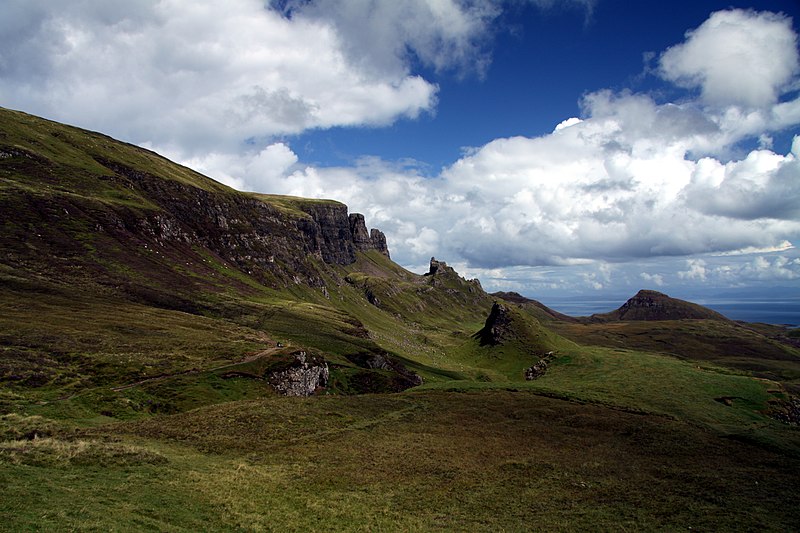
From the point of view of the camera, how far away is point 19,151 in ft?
575

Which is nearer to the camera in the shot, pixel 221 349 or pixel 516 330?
pixel 221 349

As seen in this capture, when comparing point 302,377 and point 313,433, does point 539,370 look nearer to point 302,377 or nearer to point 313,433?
point 302,377

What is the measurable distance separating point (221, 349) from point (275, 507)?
6582 centimetres

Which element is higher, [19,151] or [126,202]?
[19,151]

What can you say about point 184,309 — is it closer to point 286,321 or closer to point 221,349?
point 286,321

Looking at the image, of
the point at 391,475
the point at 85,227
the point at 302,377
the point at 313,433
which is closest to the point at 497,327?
the point at 302,377

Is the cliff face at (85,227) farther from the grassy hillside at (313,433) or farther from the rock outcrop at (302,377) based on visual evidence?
the rock outcrop at (302,377)

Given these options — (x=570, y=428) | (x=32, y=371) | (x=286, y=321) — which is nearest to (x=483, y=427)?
(x=570, y=428)

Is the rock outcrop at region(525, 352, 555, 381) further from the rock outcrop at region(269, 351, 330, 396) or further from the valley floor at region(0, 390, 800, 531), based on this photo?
the rock outcrop at region(269, 351, 330, 396)

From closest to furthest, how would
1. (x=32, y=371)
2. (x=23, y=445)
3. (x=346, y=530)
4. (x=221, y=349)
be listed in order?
(x=346, y=530), (x=23, y=445), (x=32, y=371), (x=221, y=349)

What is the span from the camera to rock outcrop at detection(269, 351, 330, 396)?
87688 mm

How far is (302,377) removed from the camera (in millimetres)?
92750

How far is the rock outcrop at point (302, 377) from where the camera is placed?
8769 centimetres

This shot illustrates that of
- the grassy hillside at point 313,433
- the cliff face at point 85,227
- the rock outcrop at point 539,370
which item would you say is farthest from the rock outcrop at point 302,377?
the cliff face at point 85,227
